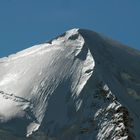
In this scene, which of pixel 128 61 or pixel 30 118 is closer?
pixel 30 118

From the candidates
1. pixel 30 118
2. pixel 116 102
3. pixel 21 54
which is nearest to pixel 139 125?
pixel 116 102

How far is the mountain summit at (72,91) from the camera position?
47.5 metres

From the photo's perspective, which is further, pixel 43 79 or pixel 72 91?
pixel 43 79

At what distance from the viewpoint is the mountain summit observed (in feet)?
156

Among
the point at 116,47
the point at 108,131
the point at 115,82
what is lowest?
the point at 108,131

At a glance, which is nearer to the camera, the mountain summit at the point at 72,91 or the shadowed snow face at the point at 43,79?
the mountain summit at the point at 72,91

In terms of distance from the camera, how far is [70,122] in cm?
4775

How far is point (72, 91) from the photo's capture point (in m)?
A: 49.6

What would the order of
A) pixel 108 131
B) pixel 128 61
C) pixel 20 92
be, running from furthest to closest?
pixel 128 61, pixel 20 92, pixel 108 131

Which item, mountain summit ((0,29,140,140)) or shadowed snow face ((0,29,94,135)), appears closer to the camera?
mountain summit ((0,29,140,140))

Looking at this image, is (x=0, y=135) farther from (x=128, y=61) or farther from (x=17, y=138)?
(x=128, y=61)

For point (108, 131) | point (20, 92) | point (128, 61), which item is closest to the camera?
point (108, 131)

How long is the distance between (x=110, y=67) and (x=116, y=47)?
2836mm

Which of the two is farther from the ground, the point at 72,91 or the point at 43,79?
the point at 43,79
